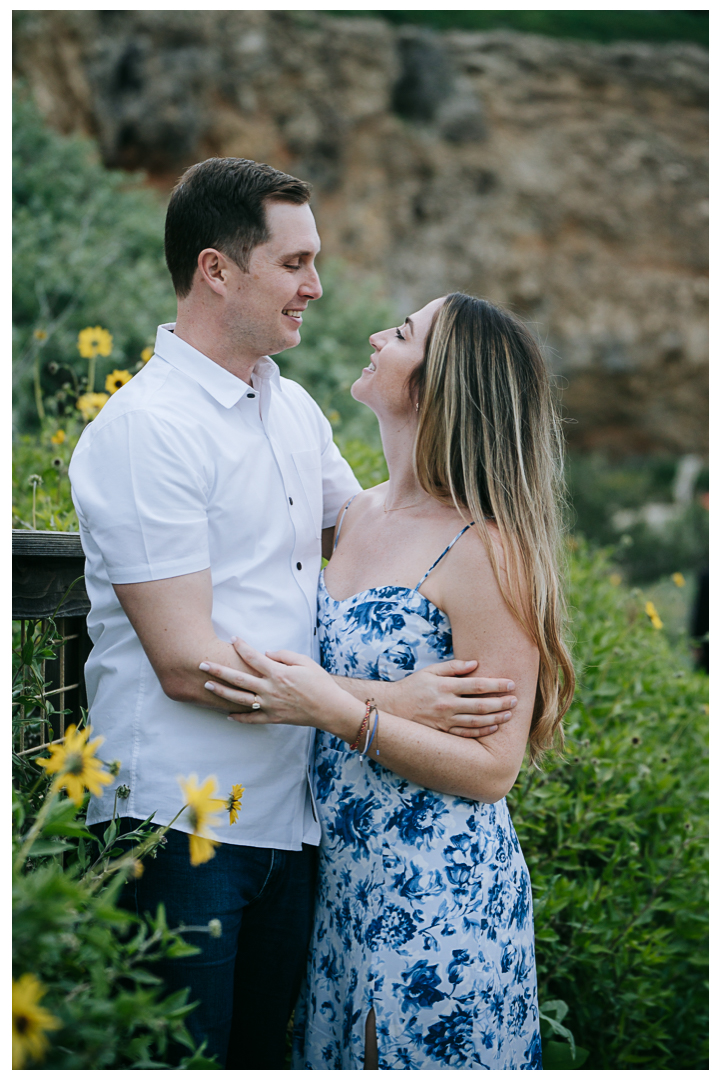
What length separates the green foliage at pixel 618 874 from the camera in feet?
8.27

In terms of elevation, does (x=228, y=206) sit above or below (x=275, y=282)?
above

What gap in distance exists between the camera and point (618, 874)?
2.77m

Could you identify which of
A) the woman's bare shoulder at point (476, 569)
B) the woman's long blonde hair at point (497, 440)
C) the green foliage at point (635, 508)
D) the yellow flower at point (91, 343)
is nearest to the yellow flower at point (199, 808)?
the woman's bare shoulder at point (476, 569)

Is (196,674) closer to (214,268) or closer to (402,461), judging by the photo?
(402,461)

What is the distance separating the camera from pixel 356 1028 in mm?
1821

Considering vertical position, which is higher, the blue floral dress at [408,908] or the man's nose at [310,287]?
the man's nose at [310,287]

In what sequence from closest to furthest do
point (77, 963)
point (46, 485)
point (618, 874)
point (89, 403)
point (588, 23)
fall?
1. point (77, 963)
2. point (618, 874)
3. point (89, 403)
4. point (46, 485)
5. point (588, 23)

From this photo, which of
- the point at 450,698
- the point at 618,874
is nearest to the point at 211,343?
the point at 450,698

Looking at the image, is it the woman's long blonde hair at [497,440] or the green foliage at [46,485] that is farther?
the green foliage at [46,485]

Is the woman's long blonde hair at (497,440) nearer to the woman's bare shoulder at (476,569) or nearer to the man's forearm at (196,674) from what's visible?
the woman's bare shoulder at (476,569)

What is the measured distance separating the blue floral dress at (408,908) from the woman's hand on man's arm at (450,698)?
0.23ft

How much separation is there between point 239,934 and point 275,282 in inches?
62.4

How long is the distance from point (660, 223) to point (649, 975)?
47.7ft

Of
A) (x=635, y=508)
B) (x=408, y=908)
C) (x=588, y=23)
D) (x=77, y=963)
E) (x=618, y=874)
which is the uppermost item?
(x=588, y=23)
